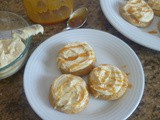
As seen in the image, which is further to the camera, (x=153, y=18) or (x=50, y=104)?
(x=153, y=18)

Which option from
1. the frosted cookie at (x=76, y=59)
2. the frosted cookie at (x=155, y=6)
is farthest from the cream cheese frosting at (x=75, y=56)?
the frosted cookie at (x=155, y=6)

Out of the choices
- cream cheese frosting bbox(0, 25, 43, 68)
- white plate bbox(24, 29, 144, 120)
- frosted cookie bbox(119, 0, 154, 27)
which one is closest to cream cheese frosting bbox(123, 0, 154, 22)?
frosted cookie bbox(119, 0, 154, 27)

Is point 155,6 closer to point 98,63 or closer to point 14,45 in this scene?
point 98,63

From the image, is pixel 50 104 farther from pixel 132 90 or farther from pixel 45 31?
pixel 45 31

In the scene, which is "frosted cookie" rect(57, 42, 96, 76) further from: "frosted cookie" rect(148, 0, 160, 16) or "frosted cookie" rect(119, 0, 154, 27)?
"frosted cookie" rect(148, 0, 160, 16)

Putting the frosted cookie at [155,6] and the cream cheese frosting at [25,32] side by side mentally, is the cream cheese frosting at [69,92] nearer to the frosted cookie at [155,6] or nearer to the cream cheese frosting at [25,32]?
the cream cheese frosting at [25,32]

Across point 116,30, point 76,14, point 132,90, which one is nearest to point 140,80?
point 132,90
